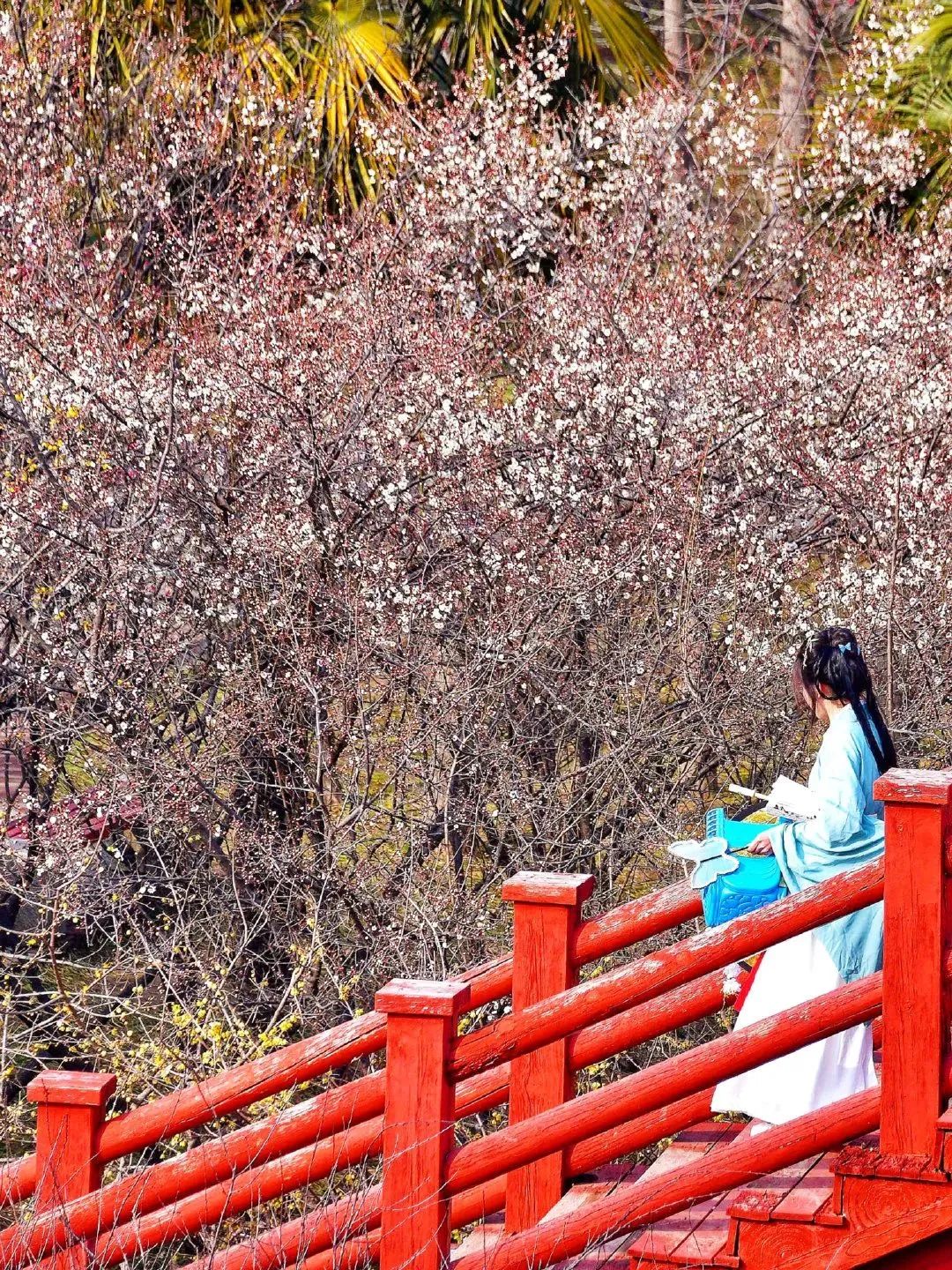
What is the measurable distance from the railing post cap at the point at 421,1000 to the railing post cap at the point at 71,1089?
0.81 m

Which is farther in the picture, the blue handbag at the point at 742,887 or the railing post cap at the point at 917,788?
the blue handbag at the point at 742,887

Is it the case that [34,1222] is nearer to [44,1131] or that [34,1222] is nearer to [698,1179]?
[44,1131]

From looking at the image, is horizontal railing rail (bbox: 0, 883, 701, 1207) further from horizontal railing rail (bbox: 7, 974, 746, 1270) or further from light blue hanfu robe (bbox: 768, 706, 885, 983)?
light blue hanfu robe (bbox: 768, 706, 885, 983)

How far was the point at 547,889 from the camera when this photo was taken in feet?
11.0

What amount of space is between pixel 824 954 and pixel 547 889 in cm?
75

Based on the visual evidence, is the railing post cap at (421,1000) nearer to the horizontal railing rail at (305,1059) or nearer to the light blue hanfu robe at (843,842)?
the horizontal railing rail at (305,1059)

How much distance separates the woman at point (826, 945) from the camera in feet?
11.7

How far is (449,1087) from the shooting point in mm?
2971

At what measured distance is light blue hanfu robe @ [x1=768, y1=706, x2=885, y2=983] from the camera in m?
3.56

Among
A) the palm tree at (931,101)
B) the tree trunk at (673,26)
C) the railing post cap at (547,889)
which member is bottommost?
the railing post cap at (547,889)

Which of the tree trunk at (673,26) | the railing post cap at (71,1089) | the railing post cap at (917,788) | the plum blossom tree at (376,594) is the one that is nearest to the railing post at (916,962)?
the railing post cap at (917,788)

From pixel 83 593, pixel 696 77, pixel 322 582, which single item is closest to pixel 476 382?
pixel 322 582

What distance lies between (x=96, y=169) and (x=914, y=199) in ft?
19.9

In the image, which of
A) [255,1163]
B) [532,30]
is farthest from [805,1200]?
[532,30]
